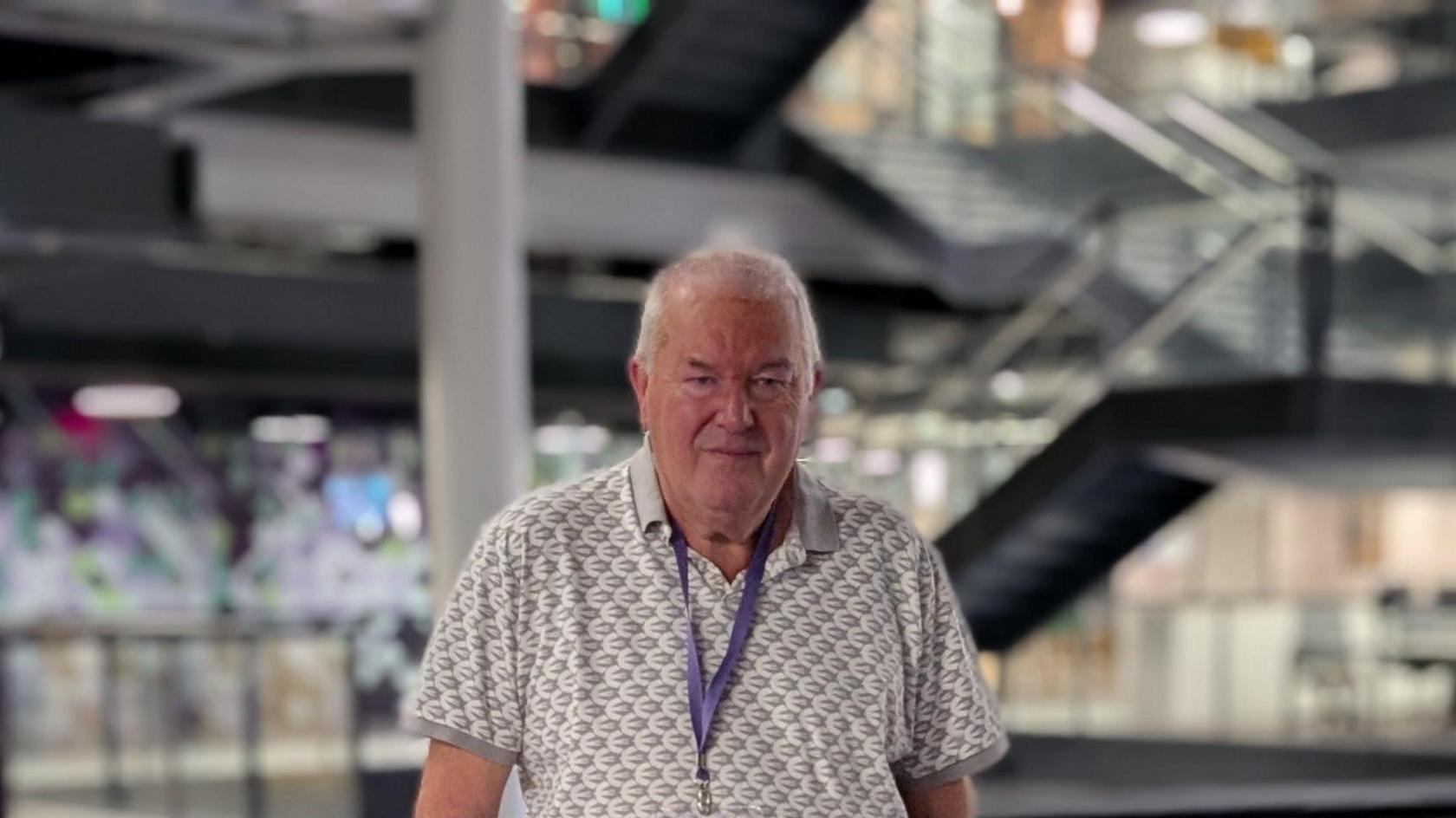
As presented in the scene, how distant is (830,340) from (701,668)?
16.1 meters

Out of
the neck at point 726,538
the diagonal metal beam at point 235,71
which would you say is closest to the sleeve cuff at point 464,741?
the neck at point 726,538

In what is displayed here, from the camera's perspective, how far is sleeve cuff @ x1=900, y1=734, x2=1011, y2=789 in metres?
2.68

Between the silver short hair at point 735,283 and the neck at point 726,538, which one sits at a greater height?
the silver short hair at point 735,283

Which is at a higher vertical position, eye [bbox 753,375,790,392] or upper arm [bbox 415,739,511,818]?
eye [bbox 753,375,790,392]

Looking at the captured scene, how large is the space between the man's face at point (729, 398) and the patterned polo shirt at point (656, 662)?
121 mm

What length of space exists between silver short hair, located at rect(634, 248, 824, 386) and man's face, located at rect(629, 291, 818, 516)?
0.01 meters

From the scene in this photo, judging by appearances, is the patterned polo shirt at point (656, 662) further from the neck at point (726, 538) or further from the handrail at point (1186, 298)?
the handrail at point (1186, 298)

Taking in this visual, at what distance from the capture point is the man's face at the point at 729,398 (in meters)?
2.45

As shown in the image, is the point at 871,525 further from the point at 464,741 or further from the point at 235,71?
the point at 235,71

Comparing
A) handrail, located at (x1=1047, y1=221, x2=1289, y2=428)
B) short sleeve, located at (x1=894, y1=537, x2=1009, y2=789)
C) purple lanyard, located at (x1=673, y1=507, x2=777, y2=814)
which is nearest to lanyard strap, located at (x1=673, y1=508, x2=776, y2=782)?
purple lanyard, located at (x1=673, y1=507, x2=777, y2=814)

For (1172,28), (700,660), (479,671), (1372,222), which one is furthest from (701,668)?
(1172,28)

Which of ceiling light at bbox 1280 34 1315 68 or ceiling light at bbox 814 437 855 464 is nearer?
ceiling light at bbox 814 437 855 464

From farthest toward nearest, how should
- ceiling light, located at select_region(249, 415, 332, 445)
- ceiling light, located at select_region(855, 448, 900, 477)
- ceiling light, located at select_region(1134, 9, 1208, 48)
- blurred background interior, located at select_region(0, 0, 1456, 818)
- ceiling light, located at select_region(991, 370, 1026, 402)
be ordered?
1. ceiling light, located at select_region(1134, 9, 1208, 48)
2. ceiling light, located at select_region(249, 415, 332, 445)
3. ceiling light, located at select_region(855, 448, 900, 477)
4. ceiling light, located at select_region(991, 370, 1026, 402)
5. blurred background interior, located at select_region(0, 0, 1456, 818)

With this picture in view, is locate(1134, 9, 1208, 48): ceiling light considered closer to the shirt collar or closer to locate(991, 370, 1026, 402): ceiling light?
locate(991, 370, 1026, 402): ceiling light
